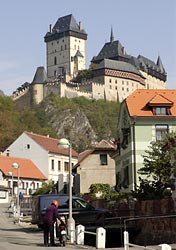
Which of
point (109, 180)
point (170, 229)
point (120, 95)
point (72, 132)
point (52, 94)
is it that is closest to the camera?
point (170, 229)

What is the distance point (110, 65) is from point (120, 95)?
10391 millimetres

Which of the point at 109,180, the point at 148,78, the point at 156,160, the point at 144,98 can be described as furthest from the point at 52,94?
the point at 156,160

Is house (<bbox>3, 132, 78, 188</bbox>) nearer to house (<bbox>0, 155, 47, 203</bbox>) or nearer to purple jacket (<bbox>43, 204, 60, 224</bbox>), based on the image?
house (<bbox>0, 155, 47, 203</bbox>)

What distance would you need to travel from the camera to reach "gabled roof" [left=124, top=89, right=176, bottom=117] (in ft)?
144

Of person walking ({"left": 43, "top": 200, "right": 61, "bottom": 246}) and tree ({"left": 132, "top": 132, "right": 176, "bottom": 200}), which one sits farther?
tree ({"left": 132, "top": 132, "right": 176, "bottom": 200})

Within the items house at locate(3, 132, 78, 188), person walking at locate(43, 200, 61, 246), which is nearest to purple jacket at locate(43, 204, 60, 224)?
person walking at locate(43, 200, 61, 246)

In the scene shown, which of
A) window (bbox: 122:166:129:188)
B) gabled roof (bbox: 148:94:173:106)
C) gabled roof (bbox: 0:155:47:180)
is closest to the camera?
gabled roof (bbox: 148:94:173:106)

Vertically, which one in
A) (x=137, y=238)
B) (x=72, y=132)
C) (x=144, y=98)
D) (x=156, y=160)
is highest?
(x=72, y=132)

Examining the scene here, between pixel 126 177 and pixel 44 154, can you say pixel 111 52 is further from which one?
pixel 126 177

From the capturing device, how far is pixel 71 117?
153625 millimetres

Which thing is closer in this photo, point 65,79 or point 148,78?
point 65,79

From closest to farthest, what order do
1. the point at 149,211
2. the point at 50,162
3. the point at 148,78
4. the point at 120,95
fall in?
the point at 149,211 < the point at 50,162 < the point at 120,95 < the point at 148,78

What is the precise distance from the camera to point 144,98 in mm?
45906

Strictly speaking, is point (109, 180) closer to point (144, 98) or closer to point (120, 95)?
point (144, 98)
